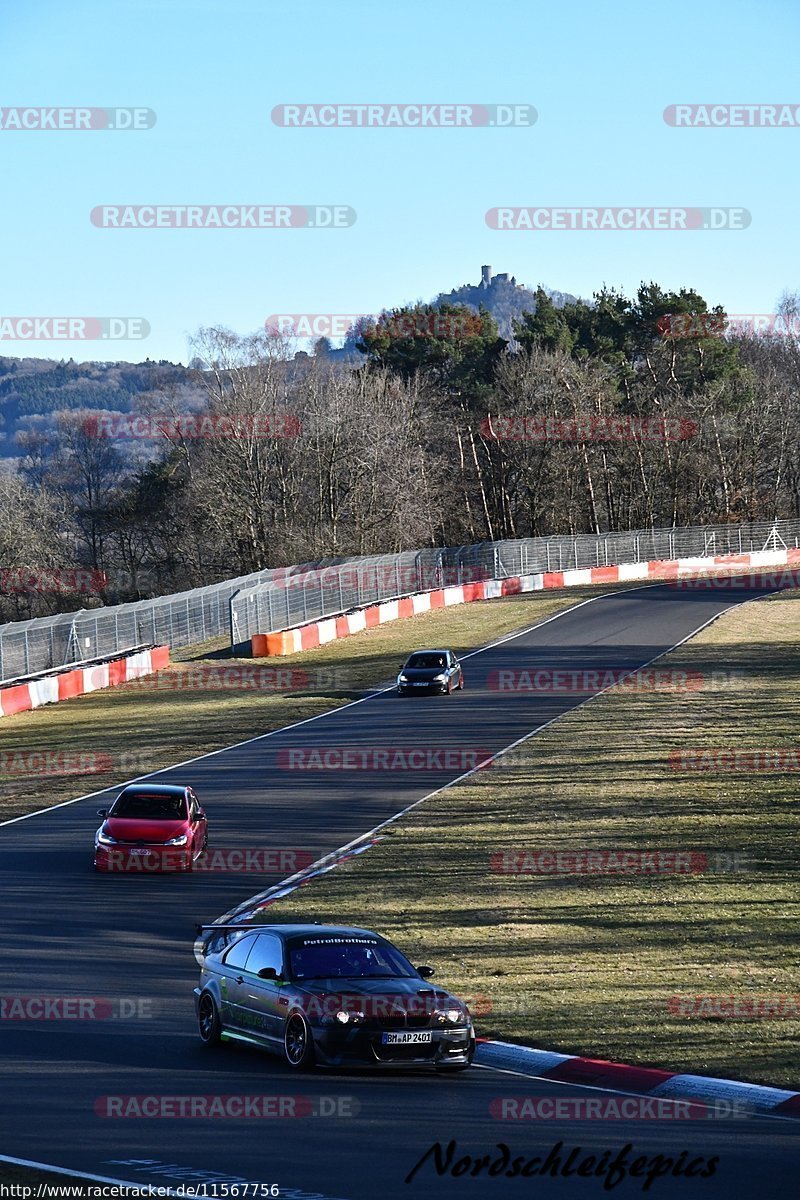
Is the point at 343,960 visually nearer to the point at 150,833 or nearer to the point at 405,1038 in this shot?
the point at 405,1038

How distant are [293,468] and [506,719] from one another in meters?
44.4

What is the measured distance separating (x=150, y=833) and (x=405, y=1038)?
1099cm

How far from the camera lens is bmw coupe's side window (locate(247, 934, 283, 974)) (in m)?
12.9

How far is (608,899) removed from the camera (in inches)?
752

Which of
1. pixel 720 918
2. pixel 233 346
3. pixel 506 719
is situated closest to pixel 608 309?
pixel 233 346

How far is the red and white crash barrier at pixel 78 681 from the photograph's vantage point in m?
41.2

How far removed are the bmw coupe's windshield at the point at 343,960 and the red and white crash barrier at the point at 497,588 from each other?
121 feet
